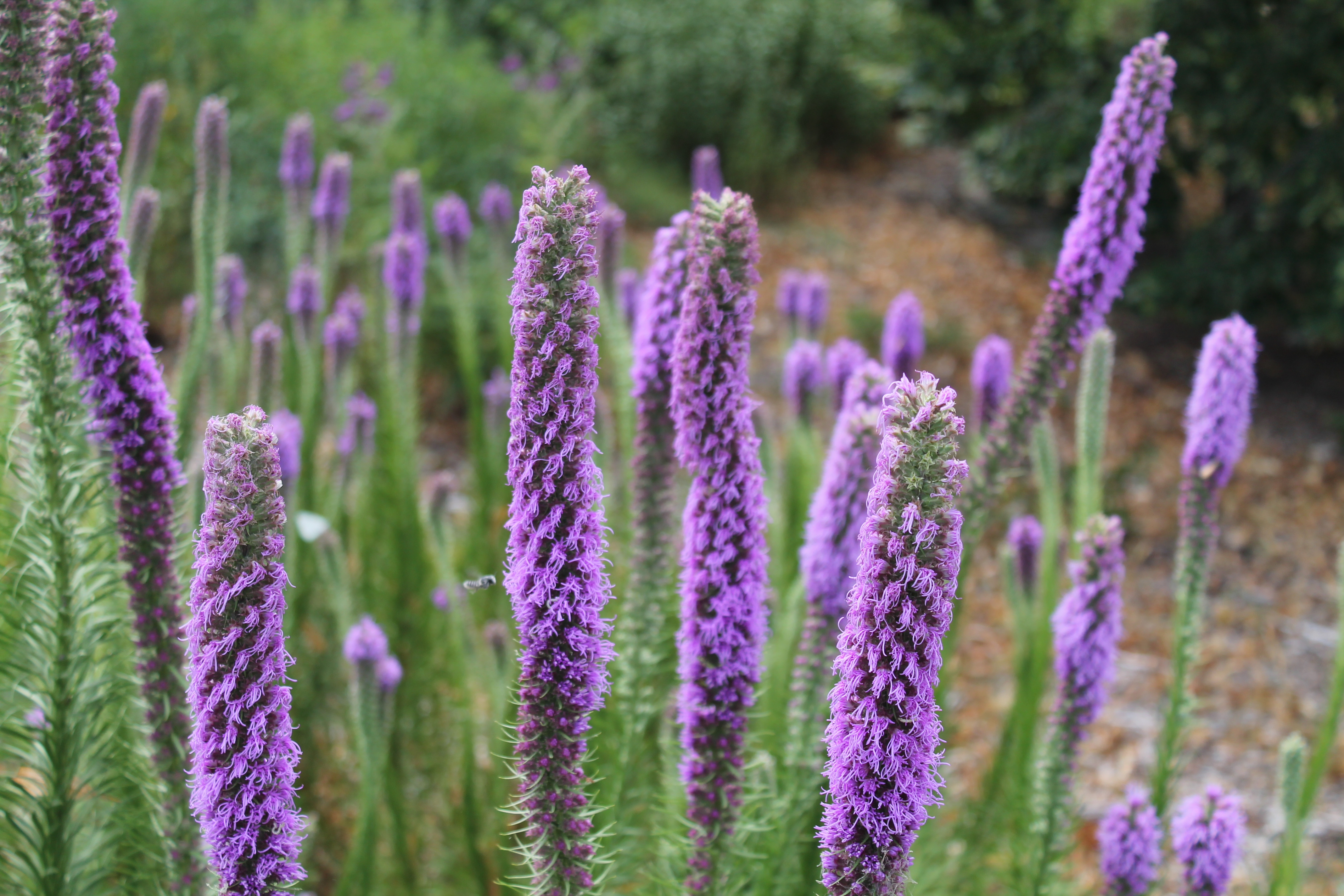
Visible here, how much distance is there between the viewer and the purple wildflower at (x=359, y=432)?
4.14 metres

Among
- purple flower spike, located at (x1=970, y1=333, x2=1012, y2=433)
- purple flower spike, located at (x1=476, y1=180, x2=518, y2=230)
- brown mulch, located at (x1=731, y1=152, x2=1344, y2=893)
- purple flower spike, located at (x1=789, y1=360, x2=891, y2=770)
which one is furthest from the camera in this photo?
brown mulch, located at (x1=731, y1=152, x2=1344, y2=893)

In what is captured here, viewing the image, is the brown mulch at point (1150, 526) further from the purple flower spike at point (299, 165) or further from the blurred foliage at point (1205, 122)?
the purple flower spike at point (299, 165)

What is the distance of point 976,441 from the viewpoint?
3518 millimetres

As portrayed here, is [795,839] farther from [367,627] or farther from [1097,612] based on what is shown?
[367,627]

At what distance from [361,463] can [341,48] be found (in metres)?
5.40

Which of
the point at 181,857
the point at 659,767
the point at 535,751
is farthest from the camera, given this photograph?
the point at 659,767

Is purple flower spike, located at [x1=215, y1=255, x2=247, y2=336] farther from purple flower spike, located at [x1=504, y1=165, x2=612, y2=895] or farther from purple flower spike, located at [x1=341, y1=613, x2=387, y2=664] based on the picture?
purple flower spike, located at [x1=504, y1=165, x2=612, y2=895]

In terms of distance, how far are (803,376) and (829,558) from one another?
153cm

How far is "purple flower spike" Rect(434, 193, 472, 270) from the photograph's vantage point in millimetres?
4570

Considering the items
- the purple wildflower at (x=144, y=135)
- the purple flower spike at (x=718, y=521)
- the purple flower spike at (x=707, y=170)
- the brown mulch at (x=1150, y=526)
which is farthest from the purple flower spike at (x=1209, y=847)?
the purple wildflower at (x=144, y=135)

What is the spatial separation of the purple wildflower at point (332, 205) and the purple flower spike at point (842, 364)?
2.08m

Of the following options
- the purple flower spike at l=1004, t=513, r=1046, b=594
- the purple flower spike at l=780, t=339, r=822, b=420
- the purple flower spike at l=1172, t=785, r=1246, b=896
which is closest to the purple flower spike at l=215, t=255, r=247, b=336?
the purple flower spike at l=780, t=339, r=822, b=420

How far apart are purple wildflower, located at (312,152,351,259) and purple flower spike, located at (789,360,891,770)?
8.85ft

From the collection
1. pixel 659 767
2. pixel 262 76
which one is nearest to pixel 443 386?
pixel 262 76
